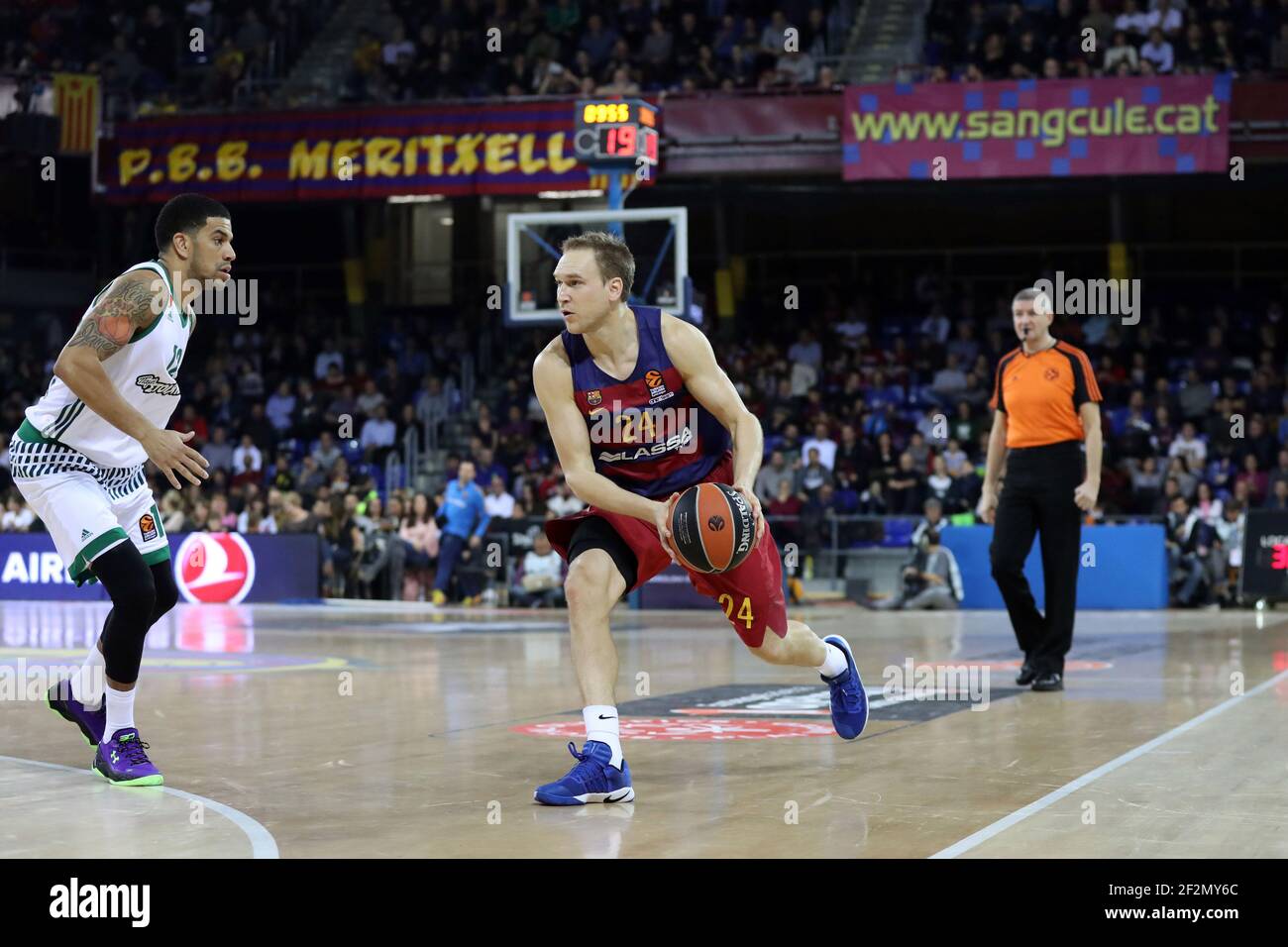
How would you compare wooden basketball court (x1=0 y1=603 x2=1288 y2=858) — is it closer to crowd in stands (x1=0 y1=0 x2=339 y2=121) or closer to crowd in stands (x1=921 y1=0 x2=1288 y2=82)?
crowd in stands (x1=921 y1=0 x2=1288 y2=82)

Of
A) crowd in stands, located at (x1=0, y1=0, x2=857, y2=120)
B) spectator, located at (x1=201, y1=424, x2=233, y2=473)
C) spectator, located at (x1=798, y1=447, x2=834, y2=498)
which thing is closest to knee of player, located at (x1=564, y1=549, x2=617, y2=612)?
spectator, located at (x1=798, y1=447, x2=834, y2=498)

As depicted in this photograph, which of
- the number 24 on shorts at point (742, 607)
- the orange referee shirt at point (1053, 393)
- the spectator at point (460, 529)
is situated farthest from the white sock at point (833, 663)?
the spectator at point (460, 529)

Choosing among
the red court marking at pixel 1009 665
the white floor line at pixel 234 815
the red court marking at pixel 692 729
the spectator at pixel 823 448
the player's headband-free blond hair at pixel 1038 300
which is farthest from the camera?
the spectator at pixel 823 448

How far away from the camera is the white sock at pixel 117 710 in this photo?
22.9 feet

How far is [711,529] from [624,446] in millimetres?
685

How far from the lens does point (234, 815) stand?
6023 mm

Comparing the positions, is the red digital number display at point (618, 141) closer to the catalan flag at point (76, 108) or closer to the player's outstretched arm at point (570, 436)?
the player's outstretched arm at point (570, 436)

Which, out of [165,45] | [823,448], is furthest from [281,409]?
[823,448]

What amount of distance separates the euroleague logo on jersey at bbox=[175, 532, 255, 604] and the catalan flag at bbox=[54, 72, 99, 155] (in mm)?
10418

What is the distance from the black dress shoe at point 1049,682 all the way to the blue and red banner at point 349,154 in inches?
703

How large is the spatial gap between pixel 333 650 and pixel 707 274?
62.9 ft

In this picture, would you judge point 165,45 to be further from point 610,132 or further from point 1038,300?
point 1038,300

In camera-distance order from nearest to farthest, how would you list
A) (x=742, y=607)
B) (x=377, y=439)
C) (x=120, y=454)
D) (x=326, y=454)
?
1. (x=742, y=607)
2. (x=120, y=454)
3. (x=326, y=454)
4. (x=377, y=439)
